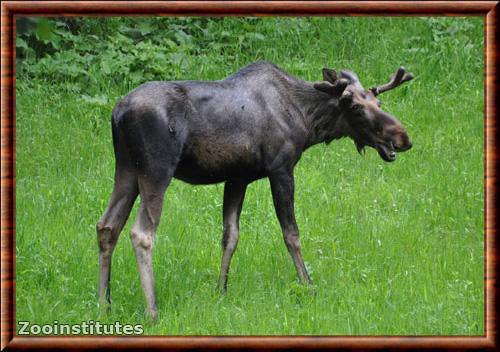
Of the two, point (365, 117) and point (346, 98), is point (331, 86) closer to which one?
point (346, 98)

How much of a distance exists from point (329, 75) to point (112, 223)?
254 cm

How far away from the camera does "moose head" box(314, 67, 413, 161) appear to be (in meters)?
9.41

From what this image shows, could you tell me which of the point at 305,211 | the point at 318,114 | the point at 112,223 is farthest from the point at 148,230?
the point at 305,211

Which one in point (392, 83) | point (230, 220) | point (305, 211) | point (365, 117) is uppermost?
point (392, 83)

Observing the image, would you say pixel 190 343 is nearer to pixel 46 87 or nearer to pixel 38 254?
pixel 38 254

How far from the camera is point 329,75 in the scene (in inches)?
377

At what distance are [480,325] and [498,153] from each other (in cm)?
159

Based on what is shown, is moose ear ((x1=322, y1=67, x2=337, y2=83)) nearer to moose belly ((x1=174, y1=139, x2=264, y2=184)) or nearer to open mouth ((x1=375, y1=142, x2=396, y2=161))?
open mouth ((x1=375, y1=142, x2=396, y2=161))

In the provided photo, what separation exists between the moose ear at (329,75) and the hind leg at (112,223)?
Result: 2.14 metres

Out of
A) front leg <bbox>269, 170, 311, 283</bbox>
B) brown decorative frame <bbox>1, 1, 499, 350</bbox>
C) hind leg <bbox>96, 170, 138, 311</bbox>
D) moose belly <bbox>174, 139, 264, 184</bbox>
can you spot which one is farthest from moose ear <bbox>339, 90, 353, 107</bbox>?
hind leg <bbox>96, 170, 138, 311</bbox>

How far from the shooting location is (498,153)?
25.9ft

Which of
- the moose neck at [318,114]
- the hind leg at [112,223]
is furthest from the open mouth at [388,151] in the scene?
the hind leg at [112,223]

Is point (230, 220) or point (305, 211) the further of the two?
point (305, 211)

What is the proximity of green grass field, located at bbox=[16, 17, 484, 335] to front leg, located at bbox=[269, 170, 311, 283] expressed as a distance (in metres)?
0.25
